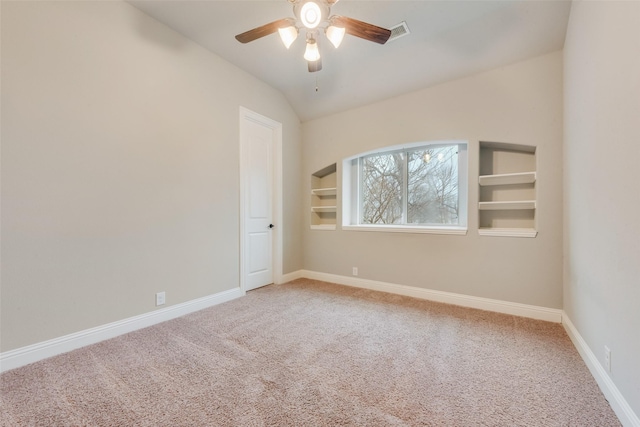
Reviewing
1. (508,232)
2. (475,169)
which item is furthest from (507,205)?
(475,169)

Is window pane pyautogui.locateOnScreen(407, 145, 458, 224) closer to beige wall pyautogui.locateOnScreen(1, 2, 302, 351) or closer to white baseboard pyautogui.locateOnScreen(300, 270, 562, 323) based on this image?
white baseboard pyautogui.locateOnScreen(300, 270, 562, 323)

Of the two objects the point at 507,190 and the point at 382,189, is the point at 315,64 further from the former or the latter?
the point at 507,190

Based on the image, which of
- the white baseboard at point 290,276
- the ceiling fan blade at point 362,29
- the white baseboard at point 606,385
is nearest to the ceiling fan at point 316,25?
the ceiling fan blade at point 362,29

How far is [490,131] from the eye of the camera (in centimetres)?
295

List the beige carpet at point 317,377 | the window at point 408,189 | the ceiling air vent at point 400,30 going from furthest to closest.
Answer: the window at point 408,189
the ceiling air vent at point 400,30
the beige carpet at point 317,377

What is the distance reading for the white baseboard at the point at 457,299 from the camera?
2678 millimetres

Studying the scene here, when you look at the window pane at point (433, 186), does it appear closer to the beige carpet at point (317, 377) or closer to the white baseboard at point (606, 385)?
the beige carpet at point (317, 377)

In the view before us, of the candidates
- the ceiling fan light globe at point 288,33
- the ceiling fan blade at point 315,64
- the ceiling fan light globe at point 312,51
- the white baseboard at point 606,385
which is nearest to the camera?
the white baseboard at point 606,385

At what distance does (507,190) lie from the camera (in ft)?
10.1

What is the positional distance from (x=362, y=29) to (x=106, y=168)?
2443mm

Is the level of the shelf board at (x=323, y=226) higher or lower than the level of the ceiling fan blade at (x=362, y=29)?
lower

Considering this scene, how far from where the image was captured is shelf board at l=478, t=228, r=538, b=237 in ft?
9.04

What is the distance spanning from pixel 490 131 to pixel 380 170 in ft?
5.28

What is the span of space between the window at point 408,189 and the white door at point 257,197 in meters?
1.22
